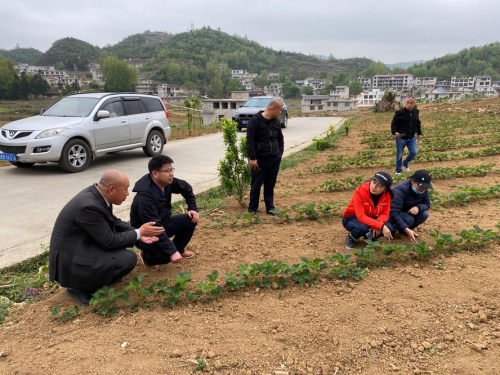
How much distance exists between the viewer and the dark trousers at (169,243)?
3404mm

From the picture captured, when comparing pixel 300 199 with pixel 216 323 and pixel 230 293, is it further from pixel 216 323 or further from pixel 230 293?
pixel 216 323

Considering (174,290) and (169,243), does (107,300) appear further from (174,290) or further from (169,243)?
(169,243)

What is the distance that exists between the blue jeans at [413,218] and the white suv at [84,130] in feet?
21.7

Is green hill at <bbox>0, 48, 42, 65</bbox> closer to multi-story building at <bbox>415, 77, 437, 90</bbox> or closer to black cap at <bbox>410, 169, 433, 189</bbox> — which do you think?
multi-story building at <bbox>415, 77, 437, 90</bbox>

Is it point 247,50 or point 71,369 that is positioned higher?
point 247,50

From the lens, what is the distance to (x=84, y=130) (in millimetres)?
7953

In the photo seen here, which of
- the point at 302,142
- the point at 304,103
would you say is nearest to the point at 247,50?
the point at 304,103

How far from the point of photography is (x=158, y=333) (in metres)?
2.72

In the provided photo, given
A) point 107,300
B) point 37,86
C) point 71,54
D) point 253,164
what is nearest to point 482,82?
point 37,86

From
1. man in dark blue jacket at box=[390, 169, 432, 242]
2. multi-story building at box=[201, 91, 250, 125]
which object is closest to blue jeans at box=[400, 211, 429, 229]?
man in dark blue jacket at box=[390, 169, 432, 242]

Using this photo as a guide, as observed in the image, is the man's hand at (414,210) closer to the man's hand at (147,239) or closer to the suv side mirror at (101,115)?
the man's hand at (147,239)

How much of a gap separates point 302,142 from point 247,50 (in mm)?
189672

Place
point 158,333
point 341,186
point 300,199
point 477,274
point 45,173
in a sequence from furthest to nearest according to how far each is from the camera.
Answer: point 45,173
point 341,186
point 300,199
point 477,274
point 158,333

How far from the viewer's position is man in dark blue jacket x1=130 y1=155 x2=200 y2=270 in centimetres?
342
